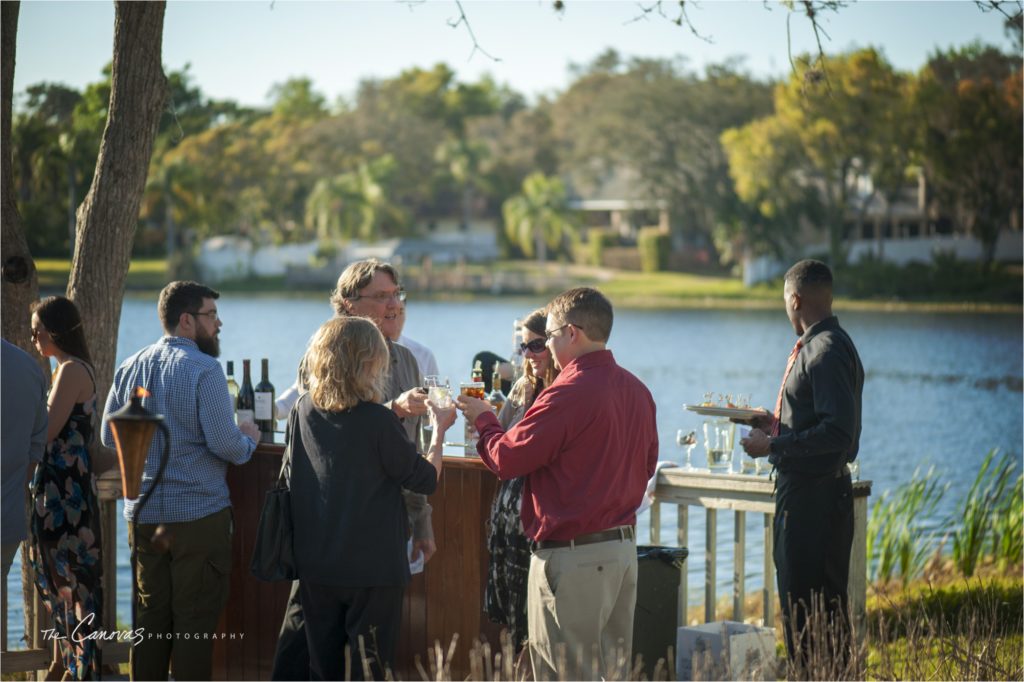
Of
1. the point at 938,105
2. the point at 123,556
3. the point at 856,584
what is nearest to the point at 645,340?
the point at 938,105

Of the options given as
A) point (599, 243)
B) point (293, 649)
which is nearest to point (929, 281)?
point (599, 243)

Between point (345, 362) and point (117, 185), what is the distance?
285 centimetres

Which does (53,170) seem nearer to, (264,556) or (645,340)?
(264,556)

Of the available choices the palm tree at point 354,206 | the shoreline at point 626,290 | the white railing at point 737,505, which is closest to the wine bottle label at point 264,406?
the white railing at point 737,505

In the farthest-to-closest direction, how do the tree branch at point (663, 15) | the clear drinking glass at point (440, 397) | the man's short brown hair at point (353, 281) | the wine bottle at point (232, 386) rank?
the tree branch at point (663, 15), the wine bottle at point (232, 386), the man's short brown hair at point (353, 281), the clear drinking glass at point (440, 397)

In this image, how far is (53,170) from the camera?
37.1 ft

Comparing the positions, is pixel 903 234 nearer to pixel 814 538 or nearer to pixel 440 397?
pixel 814 538

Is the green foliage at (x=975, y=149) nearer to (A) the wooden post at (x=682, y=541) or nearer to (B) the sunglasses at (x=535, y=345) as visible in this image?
(A) the wooden post at (x=682, y=541)

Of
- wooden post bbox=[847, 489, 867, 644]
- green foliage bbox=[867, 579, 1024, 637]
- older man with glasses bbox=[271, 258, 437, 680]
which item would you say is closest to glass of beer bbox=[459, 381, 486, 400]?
older man with glasses bbox=[271, 258, 437, 680]

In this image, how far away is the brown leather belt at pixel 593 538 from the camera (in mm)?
4016

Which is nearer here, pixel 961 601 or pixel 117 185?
pixel 117 185

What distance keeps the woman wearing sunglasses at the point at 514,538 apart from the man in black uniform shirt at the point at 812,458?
2.67 feet

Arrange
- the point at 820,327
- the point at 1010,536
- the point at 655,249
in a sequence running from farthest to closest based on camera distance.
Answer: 1. the point at 655,249
2. the point at 1010,536
3. the point at 820,327

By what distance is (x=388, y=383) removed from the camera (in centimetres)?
475
